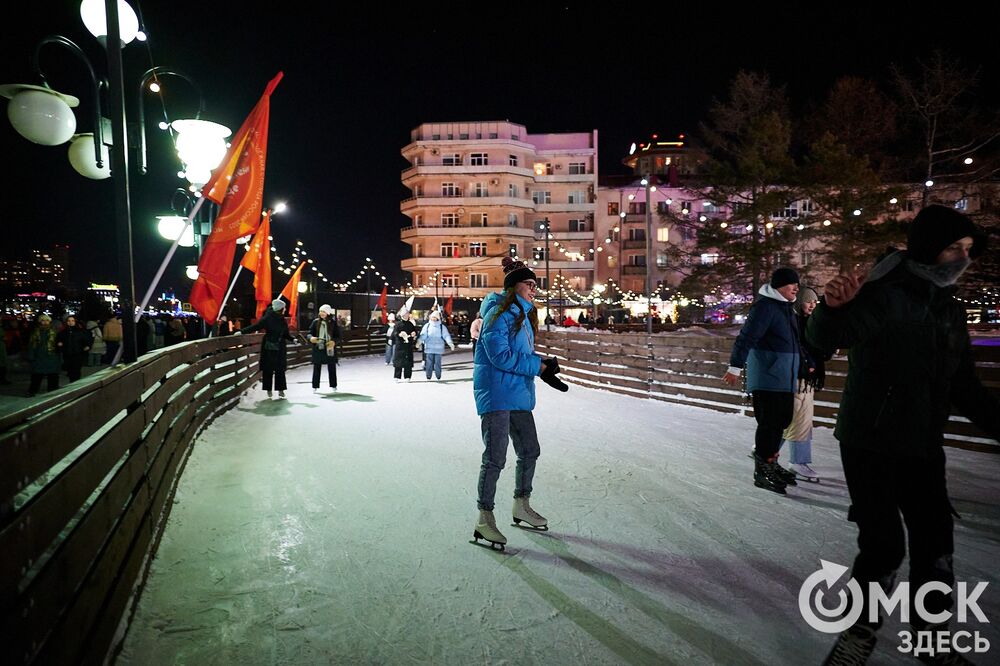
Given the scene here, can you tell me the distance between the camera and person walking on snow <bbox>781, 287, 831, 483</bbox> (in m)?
5.30

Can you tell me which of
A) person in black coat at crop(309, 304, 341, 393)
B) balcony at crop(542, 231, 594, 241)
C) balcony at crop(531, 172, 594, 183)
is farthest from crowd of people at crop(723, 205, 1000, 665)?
balcony at crop(531, 172, 594, 183)

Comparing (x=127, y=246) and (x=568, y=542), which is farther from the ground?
(x=127, y=246)

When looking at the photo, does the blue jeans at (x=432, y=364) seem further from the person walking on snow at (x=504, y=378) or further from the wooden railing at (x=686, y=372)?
the person walking on snow at (x=504, y=378)

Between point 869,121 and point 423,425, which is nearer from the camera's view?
point 423,425

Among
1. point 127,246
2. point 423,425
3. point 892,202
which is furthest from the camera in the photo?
point 892,202

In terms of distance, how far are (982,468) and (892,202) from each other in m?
18.1

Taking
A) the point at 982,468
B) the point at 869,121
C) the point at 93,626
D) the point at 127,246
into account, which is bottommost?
the point at 982,468

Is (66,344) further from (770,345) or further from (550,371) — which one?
(770,345)

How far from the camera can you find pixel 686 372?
10.6 m

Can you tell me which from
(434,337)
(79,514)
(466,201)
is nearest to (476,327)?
(79,514)

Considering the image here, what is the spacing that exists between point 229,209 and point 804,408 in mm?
6618

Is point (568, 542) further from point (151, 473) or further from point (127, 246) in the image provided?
point (127, 246)

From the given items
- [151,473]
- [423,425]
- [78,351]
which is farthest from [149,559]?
[78,351]

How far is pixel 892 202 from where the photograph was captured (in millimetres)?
20188
